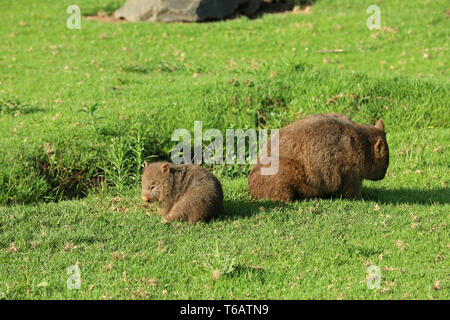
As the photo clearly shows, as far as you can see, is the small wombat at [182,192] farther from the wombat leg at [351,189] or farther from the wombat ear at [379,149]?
the wombat ear at [379,149]

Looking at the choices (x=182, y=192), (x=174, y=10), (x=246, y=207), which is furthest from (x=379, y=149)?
(x=174, y=10)

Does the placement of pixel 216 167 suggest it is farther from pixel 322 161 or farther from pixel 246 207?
pixel 322 161

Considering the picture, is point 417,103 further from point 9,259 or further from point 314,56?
point 9,259

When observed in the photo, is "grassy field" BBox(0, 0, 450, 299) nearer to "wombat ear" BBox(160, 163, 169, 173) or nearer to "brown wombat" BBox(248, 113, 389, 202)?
"brown wombat" BBox(248, 113, 389, 202)

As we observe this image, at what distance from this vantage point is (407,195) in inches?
305

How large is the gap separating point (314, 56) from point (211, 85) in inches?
134

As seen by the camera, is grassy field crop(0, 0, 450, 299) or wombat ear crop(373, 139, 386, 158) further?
wombat ear crop(373, 139, 386, 158)

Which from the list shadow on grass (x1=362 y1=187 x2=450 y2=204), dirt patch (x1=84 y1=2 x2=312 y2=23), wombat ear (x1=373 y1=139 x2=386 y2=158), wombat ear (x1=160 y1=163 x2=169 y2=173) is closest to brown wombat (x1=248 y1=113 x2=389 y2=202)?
wombat ear (x1=373 y1=139 x2=386 y2=158)

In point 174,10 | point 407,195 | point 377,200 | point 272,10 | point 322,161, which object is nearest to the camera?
point 322,161

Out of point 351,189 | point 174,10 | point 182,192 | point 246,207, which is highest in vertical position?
point 174,10

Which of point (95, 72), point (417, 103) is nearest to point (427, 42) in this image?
point (417, 103)

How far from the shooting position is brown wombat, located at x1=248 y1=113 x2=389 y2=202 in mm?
7133

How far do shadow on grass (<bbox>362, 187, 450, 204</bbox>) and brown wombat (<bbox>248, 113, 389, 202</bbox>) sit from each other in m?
0.43

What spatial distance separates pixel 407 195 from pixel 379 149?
0.87 m
